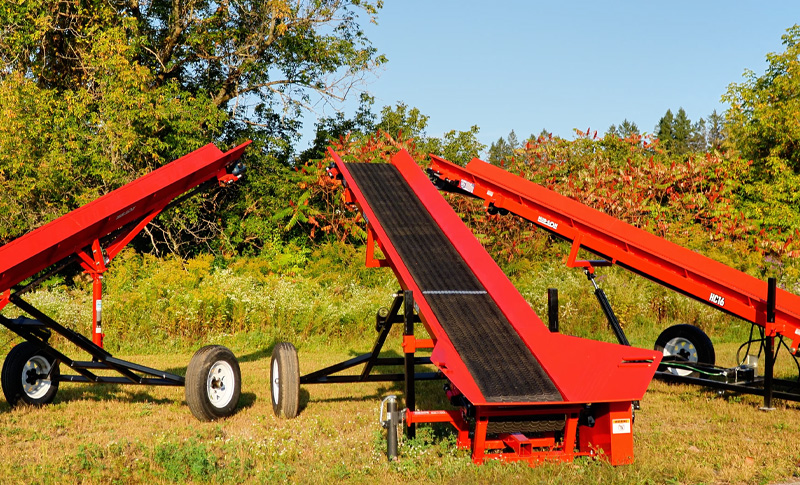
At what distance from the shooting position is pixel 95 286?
7.88m

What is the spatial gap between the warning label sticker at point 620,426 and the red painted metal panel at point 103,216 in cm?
576

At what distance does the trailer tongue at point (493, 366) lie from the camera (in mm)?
6125

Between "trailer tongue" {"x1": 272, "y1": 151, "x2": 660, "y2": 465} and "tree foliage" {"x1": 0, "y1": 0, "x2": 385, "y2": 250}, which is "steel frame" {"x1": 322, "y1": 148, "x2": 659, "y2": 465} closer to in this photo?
"trailer tongue" {"x1": 272, "y1": 151, "x2": 660, "y2": 465}

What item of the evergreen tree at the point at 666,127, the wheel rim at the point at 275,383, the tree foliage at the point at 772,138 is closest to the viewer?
the wheel rim at the point at 275,383

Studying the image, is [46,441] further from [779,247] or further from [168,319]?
[779,247]

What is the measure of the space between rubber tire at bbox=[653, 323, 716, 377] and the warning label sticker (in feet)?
13.9

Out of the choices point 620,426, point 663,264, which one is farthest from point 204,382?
point 663,264

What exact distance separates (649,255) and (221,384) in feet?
17.6

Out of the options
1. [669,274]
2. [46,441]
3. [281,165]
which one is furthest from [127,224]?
[281,165]

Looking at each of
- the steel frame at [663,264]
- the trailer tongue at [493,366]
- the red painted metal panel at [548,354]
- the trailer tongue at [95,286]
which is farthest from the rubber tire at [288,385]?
the steel frame at [663,264]

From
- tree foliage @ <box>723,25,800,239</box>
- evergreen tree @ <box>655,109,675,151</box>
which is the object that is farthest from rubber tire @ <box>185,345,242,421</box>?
evergreen tree @ <box>655,109,675,151</box>

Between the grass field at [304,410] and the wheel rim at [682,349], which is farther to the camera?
the wheel rim at [682,349]

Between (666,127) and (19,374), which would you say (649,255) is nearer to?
(19,374)

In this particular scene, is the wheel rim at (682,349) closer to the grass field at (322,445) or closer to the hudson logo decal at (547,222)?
the grass field at (322,445)
